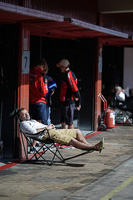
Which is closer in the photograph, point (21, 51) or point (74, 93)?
point (21, 51)

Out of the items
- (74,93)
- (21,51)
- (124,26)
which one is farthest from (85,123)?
(21,51)

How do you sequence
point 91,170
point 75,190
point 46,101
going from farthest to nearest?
point 46,101 < point 91,170 < point 75,190

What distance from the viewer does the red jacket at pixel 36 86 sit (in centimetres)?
978

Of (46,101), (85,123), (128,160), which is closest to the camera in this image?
(128,160)

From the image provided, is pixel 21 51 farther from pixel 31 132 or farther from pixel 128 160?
pixel 128 160

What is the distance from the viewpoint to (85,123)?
13.4 meters

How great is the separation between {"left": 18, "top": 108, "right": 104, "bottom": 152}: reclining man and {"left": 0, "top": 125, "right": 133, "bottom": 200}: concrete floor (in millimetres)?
367

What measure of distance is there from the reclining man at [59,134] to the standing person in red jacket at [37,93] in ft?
3.60

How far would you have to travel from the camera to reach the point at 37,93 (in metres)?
9.80

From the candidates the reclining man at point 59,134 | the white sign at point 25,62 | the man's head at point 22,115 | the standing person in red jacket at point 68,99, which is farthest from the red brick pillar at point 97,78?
the man's head at point 22,115

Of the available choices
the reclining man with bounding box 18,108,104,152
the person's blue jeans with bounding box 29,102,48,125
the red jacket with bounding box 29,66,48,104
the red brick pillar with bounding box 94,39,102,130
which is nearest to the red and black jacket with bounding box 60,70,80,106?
the red jacket with bounding box 29,66,48,104

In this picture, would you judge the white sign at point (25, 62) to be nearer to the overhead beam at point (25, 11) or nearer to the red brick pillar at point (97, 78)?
the overhead beam at point (25, 11)

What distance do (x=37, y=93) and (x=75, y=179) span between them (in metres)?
2.89

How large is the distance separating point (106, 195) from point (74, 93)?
4.67 meters
